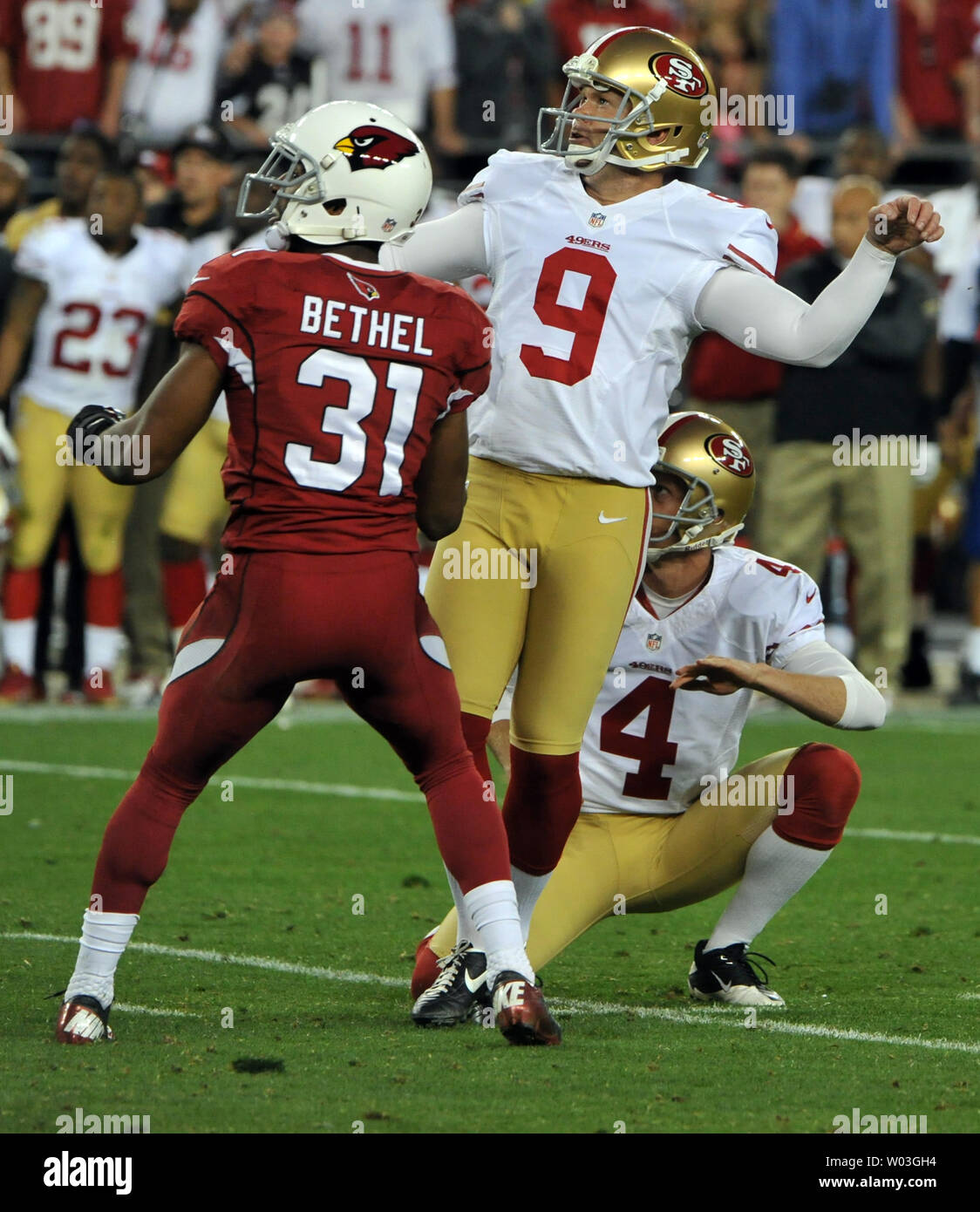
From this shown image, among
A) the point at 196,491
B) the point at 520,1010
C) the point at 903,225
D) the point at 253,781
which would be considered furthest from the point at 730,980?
the point at 196,491

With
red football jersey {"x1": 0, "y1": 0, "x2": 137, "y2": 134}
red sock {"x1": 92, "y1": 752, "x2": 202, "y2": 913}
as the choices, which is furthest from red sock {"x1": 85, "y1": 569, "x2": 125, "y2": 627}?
red sock {"x1": 92, "y1": 752, "x2": 202, "y2": 913}

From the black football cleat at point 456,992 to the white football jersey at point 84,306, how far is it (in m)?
5.20

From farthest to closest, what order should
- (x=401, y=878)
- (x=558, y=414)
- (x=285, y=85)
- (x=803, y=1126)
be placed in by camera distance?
1. (x=285, y=85)
2. (x=401, y=878)
3. (x=558, y=414)
4. (x=803, y=1126)

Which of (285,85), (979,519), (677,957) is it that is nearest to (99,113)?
(285,85)

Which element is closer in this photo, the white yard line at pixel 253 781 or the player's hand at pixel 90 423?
the player's hand at pixel 90 423

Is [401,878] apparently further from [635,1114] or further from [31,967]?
[635,1114]

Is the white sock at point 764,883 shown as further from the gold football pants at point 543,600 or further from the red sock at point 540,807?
the gold football pants at point 543,600

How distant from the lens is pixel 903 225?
4.07 meters

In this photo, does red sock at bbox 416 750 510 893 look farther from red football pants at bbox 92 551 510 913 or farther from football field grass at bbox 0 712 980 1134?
football field grass at bbox 0 712 980 1134

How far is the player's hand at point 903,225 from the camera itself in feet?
13.2

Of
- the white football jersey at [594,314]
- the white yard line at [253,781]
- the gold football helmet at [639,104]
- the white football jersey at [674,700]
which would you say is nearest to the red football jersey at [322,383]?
the white football jersey at [594,314]

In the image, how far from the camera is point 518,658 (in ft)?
14.2

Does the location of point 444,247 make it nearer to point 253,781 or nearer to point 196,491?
point 253,781

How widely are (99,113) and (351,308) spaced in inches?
292
